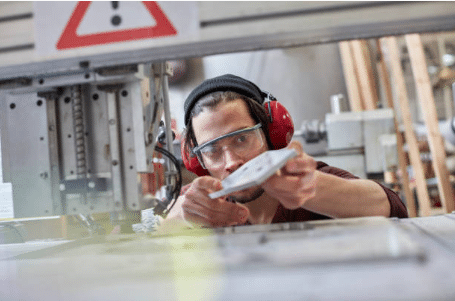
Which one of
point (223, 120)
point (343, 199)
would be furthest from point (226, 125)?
point (343, 199)

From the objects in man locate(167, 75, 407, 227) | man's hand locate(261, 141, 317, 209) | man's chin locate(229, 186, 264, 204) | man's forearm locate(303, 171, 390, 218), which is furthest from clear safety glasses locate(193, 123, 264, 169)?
man's hand locate(261, 141, 317, 209)

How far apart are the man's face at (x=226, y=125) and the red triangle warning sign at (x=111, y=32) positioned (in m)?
0.38

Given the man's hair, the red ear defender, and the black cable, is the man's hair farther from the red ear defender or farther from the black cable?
the black cable

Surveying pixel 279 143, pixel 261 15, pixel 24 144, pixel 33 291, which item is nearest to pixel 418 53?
pixel 279 143

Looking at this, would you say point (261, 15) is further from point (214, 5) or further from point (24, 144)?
point (24, 144)

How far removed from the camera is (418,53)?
3391mm

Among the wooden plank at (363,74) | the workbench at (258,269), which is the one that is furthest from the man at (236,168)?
the wooden plank at (363,74)

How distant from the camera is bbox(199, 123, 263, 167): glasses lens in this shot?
1.23 meters

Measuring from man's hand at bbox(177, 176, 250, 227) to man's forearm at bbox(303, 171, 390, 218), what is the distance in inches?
7.2

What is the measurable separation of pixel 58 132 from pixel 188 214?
1.28 feet

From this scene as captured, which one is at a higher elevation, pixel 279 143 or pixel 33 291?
pixel 279 143

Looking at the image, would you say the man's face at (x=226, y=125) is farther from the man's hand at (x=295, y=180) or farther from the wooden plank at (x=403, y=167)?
the wooden plank at (x=403, y=167)

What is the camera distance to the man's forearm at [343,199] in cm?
108

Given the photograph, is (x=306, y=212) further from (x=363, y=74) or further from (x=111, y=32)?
(x=363, y=74)
